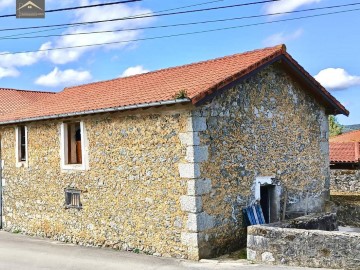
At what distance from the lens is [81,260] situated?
9430 mm

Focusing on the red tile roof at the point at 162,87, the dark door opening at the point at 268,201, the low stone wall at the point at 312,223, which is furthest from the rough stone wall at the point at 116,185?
the dark door opening at the point at 268,201

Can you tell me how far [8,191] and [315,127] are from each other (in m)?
9.22

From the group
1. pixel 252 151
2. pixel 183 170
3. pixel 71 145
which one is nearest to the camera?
pixel 183 170

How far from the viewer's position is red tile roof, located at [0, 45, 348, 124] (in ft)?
31.7

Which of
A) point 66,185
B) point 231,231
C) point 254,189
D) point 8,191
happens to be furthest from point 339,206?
point 8,191

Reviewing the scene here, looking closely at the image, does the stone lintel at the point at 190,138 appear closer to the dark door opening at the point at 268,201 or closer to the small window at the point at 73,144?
the dark door opening at the point at 268,201

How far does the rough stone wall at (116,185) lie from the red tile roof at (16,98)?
5249mm

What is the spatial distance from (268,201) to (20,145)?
23.7 feet

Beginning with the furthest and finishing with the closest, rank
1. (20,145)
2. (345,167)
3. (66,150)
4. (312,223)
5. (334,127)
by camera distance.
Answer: (334,127)
(345,167)
(20,145)
(66,150)
(312,223)

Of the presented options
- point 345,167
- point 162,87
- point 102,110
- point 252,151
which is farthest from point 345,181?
point 102,110

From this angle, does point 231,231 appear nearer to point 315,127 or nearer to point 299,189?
point 299,189

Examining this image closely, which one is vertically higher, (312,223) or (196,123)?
(196,123)

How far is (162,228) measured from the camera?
31.3 ft

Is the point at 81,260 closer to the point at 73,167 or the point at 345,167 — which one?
the point at 73,167
